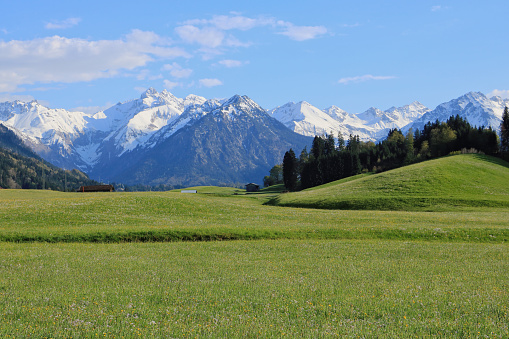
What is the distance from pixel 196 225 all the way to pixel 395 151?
150 metres

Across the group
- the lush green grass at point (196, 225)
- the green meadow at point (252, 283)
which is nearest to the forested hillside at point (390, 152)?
the lush green grass at point (196, 225)

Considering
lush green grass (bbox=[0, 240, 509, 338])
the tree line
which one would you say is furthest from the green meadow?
the tree line

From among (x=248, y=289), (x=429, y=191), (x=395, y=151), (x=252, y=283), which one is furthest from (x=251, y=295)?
(x=395, y=151)

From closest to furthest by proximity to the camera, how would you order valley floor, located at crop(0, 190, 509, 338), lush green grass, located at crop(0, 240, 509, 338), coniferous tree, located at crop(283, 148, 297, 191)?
lush green grass, located at crop(0, 240, 509, 338) → valley floor, located at crop(0, 190, 509, 338) → coniferous tree, located at crop(283, 148, 297, 191)

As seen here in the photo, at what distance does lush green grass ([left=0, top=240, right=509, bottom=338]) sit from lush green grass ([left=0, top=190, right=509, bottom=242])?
1064cm

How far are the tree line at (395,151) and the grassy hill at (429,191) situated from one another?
35.9m

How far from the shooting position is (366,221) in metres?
47.9

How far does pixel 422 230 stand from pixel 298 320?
3108 cm

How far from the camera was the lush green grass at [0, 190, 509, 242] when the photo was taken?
36438mm

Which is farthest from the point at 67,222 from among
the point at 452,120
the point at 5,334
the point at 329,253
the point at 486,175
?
the point at 452,120

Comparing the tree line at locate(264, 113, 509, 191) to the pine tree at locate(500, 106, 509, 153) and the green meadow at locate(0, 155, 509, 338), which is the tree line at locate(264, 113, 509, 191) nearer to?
the pine tree at locate(500, 106, 509, 153)

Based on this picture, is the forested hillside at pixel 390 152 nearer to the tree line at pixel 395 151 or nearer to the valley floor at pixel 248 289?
the tree line at pixel 395 151

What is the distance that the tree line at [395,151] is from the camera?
136 m

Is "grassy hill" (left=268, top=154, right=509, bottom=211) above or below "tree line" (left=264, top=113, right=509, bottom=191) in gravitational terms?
below
